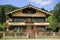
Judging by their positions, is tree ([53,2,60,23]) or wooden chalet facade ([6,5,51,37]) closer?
wooden chalet facade ([6,5,51,37])

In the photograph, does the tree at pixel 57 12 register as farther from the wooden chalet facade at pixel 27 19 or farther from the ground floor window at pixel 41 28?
the ground floor window at pixel 41 28

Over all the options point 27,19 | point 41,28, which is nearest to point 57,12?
point 41,28

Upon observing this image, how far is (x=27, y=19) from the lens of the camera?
53.7 m

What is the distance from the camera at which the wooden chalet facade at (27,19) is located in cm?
5247

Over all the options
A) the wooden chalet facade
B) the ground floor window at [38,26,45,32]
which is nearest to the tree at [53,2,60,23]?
the wooden chalet facade

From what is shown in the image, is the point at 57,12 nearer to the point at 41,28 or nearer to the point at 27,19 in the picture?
the point at 41,28

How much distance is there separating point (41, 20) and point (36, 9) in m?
3.11

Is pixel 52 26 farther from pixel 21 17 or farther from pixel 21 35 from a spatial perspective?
pixel 21 35

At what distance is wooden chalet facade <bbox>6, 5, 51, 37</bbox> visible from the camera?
52469 mm

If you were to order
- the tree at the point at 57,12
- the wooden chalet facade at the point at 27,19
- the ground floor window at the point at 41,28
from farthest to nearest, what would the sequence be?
the tree at the point at 57,12 → the ground floor window at the point at 41,28 → the wooden chalet facade at the point at 27,19

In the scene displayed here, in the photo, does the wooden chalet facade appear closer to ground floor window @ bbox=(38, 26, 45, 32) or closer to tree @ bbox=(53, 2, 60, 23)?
ground floor window @ bbox=(38, 26, 45, 32)

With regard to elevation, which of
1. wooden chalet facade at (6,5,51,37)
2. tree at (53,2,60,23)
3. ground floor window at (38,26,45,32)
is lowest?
ground floor window at (38,26,45,32)

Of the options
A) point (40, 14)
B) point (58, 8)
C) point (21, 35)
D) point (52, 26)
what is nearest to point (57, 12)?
point (58, 8)

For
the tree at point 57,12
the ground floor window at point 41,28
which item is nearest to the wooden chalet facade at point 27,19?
the ground floor window at point 41,28
